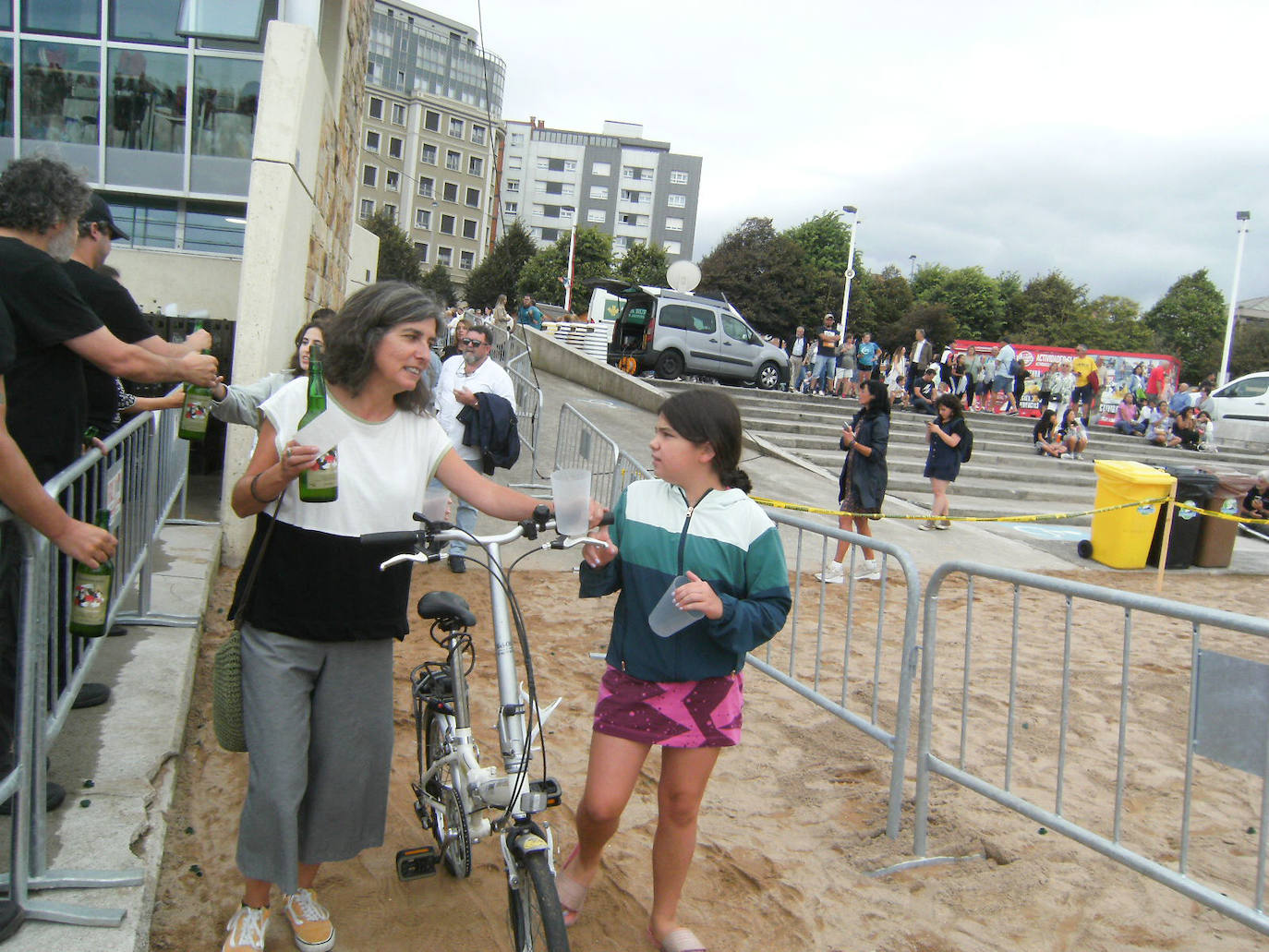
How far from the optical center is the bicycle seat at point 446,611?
9.23 ft

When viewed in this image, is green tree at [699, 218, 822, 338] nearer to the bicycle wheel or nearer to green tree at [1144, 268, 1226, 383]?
green tree at [1144, 268, 1226, 383]

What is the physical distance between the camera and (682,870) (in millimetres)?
2850

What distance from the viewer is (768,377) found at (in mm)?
21922

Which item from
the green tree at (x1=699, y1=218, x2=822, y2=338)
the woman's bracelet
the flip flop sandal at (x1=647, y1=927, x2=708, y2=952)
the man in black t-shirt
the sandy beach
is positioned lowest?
the sandy beach

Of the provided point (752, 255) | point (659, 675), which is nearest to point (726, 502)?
point (659, 675)

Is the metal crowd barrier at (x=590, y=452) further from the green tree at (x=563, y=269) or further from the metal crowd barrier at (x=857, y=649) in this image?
the green tree at (x=563, y=269)

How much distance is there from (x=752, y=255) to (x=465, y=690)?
50.9 m

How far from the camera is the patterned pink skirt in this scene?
8.92 ft

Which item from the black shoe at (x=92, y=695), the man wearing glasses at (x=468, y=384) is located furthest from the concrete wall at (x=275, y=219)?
the black shoe at (x=92, y=695)

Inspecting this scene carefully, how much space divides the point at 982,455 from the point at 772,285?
34.7 meters

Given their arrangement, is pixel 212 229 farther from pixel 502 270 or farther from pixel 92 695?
pixel 502 270

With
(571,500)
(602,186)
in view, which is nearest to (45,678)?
(571,500)

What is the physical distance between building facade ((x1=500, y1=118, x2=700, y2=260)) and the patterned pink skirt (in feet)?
319

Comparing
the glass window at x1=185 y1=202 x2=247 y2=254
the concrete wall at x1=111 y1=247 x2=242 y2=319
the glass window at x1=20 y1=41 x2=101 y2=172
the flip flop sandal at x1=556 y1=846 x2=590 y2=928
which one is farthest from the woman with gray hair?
the glass window at x1=20 y1=41 x2=101 y2=172
